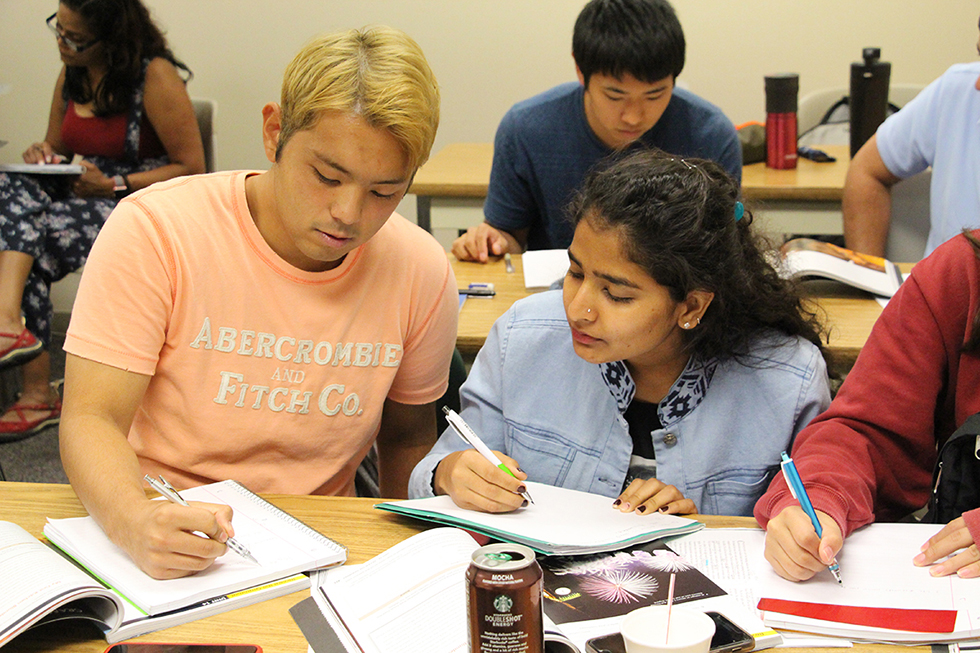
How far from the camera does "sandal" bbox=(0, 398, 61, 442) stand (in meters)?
3.12

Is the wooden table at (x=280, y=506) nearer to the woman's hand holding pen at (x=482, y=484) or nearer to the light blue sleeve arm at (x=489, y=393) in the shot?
the woman's hand holding pen at (x=482, y=484)

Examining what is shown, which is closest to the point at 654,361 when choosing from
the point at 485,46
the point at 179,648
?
the point at 179,648

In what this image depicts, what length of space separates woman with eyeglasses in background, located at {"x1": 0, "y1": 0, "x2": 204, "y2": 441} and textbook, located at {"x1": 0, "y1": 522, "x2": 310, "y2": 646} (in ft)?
7.24

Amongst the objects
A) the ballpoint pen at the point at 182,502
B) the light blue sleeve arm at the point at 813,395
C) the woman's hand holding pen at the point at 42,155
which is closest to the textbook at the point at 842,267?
the light blue sleeve arm at the point at 813,395

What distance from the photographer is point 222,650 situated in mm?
895

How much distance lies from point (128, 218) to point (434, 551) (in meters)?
0.62

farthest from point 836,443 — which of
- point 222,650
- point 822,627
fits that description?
point 222,650

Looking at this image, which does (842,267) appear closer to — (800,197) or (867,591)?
(800,197)

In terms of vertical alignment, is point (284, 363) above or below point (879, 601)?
above

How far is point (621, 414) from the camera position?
1.39 metres

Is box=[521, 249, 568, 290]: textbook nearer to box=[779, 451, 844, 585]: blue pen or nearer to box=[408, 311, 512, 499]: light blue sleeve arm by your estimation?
box=[408, 311, 512, 499]: light blue sleeve arm

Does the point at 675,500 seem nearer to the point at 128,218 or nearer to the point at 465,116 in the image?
the point at 128,218

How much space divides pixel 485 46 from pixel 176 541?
365 centimetres

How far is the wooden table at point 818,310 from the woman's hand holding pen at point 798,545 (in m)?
0.73
